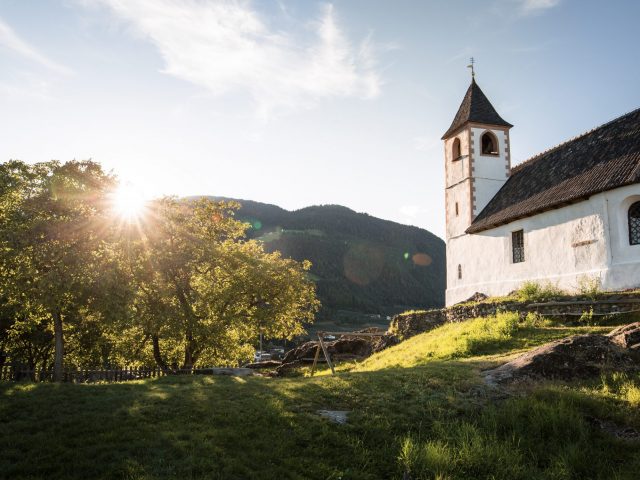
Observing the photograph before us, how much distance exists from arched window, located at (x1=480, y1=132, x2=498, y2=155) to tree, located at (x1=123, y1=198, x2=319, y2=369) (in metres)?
15.1

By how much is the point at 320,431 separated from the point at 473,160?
81.9 ft

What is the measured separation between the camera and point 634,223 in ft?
62.5

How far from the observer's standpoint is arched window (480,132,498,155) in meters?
30.9

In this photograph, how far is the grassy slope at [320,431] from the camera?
24.3 ft

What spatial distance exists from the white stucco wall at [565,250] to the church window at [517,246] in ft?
0.75

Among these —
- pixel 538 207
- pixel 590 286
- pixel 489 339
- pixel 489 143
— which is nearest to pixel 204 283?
pixel 489 339

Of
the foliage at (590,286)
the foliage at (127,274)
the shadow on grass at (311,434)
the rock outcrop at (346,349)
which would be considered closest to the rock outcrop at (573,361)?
the shadow on grass at (311,434)

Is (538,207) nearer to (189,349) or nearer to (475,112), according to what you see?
(475,112)

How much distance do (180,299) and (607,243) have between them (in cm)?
1852

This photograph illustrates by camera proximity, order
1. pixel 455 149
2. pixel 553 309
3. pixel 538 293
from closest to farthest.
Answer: pixel 553 309, pixel 538 293, pixel 455 149

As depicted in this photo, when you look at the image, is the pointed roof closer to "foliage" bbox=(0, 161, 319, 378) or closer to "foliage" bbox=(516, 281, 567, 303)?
"foliage" bbox=(516, 281, 567, 303)

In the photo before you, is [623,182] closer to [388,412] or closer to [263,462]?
[388,412]

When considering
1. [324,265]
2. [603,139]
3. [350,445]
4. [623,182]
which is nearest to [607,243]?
[623,182]

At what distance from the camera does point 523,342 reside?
52.0ft
